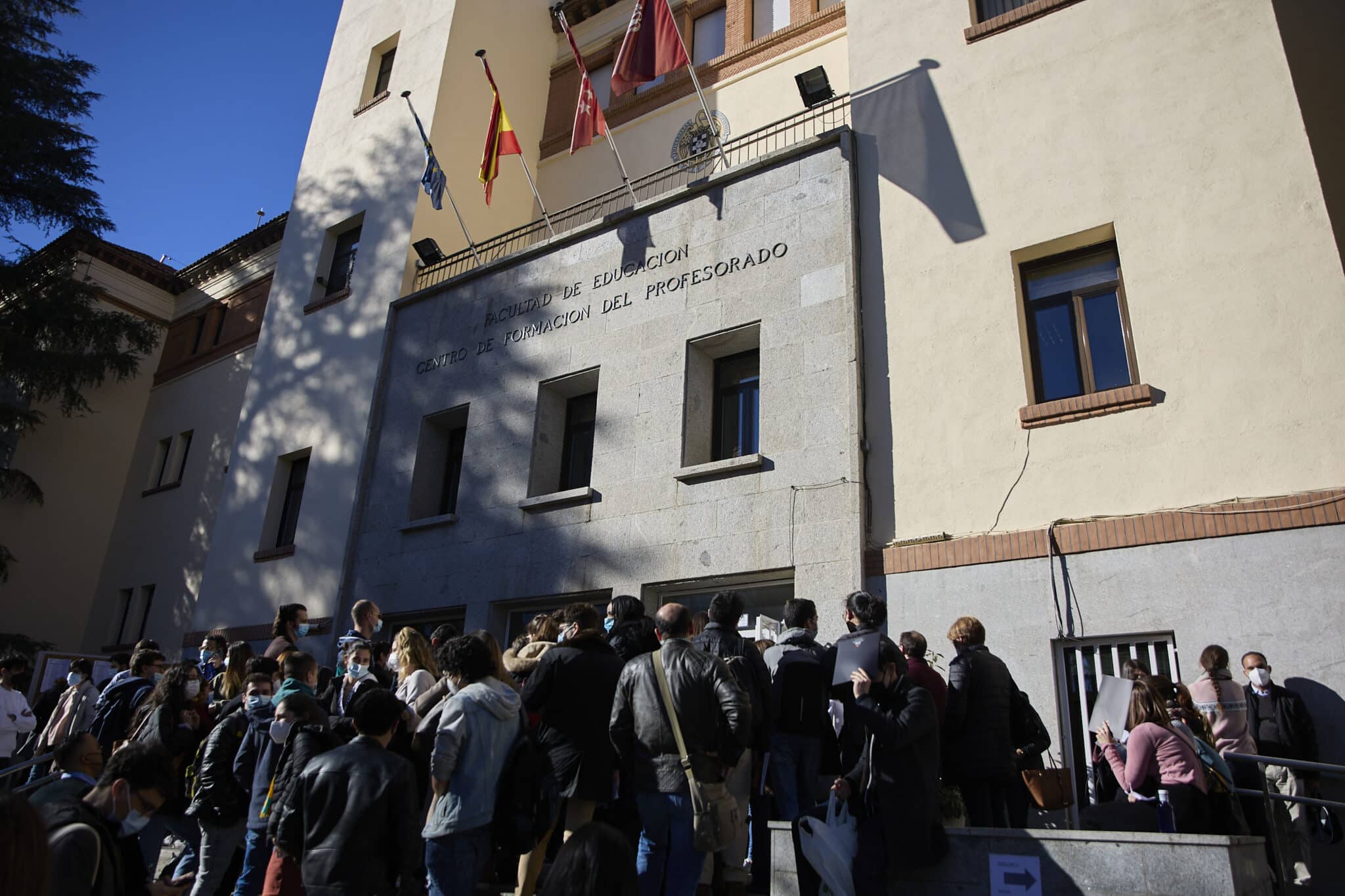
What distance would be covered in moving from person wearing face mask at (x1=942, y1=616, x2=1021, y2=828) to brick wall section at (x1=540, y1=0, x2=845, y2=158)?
12.8 m

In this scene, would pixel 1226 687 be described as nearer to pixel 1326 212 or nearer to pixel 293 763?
pixel 1326 212

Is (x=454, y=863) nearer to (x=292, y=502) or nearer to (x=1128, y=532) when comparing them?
(x=1128, y=532)

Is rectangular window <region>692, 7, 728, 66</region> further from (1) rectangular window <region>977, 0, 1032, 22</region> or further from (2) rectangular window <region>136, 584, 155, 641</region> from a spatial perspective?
(2) rectangular window <region>136, 584, 155, 641</region>

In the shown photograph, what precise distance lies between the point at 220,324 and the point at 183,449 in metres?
3.15

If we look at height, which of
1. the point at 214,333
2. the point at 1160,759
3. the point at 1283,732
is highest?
the point at 214,333

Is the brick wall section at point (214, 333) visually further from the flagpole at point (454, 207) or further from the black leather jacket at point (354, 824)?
the black leather jacket at point (354, 824)

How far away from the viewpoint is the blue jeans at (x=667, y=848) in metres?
5.30

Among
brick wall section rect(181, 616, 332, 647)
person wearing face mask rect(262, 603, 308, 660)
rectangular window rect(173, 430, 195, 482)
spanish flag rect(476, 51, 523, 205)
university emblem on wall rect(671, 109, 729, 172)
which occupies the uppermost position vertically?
university emblem on wall rect(671, 109, 729, 172)

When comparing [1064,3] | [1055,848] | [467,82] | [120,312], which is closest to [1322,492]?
[1055,848]

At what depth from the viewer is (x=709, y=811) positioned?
17.2 ft

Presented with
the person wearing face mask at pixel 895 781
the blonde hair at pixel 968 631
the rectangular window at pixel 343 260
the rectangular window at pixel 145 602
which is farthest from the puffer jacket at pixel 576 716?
the rectangular window at pixel 145 602


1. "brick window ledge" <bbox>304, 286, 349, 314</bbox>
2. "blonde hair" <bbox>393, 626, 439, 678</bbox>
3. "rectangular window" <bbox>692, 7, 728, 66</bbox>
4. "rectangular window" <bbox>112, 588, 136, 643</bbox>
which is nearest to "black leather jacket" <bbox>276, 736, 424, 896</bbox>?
"blonde hair" <bbox>393, 626, 439, 678</bbox>

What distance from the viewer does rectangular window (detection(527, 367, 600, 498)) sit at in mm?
13312

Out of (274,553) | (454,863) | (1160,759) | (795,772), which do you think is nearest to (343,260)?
(274,553)
